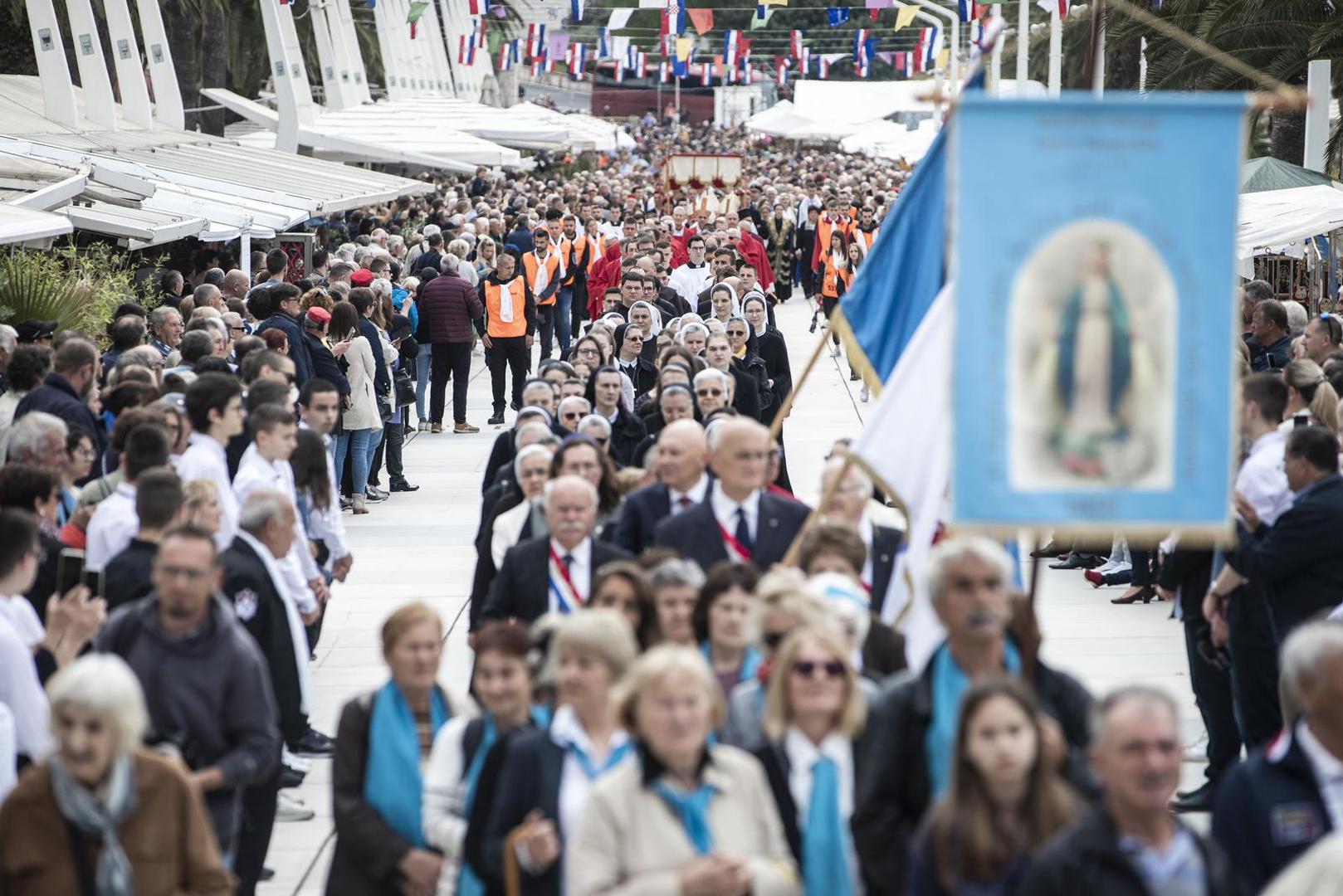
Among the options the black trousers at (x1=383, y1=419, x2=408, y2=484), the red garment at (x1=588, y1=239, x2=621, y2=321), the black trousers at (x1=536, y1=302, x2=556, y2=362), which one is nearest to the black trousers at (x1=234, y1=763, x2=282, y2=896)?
the black trousers at (x1=383, y1=419, x2=408, y2=484)

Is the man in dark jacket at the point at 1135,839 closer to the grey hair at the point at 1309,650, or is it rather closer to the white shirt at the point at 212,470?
the grey hair at the point at 1309,650

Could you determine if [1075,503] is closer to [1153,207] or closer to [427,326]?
[1153,207]

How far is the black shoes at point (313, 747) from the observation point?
9.90 meters

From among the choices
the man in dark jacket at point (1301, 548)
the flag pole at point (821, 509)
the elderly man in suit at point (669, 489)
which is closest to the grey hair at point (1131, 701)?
the flag pole at point (821, 509)

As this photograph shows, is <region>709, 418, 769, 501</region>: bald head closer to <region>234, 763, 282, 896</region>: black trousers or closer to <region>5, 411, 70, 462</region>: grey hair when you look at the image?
<region>234, 763, 282, 896</region>: black trousers

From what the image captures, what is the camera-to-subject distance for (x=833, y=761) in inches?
212

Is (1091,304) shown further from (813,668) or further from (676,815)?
(676,815)

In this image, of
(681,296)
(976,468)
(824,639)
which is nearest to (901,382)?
(976,468)

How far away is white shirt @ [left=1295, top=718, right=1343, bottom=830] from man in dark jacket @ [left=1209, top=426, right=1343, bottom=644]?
133 inches

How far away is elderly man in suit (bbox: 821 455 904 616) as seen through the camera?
8188 mm

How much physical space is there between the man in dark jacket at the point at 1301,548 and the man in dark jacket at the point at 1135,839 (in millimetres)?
4080

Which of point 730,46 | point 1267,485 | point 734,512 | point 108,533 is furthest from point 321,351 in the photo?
point 730,46

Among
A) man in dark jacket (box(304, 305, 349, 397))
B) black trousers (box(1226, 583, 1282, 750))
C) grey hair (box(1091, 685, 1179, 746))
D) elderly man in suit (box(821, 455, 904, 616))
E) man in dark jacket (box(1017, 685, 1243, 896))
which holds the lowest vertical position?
black trousers (box(1226, 583, 1282, 750))

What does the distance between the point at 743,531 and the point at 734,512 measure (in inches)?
3.8
